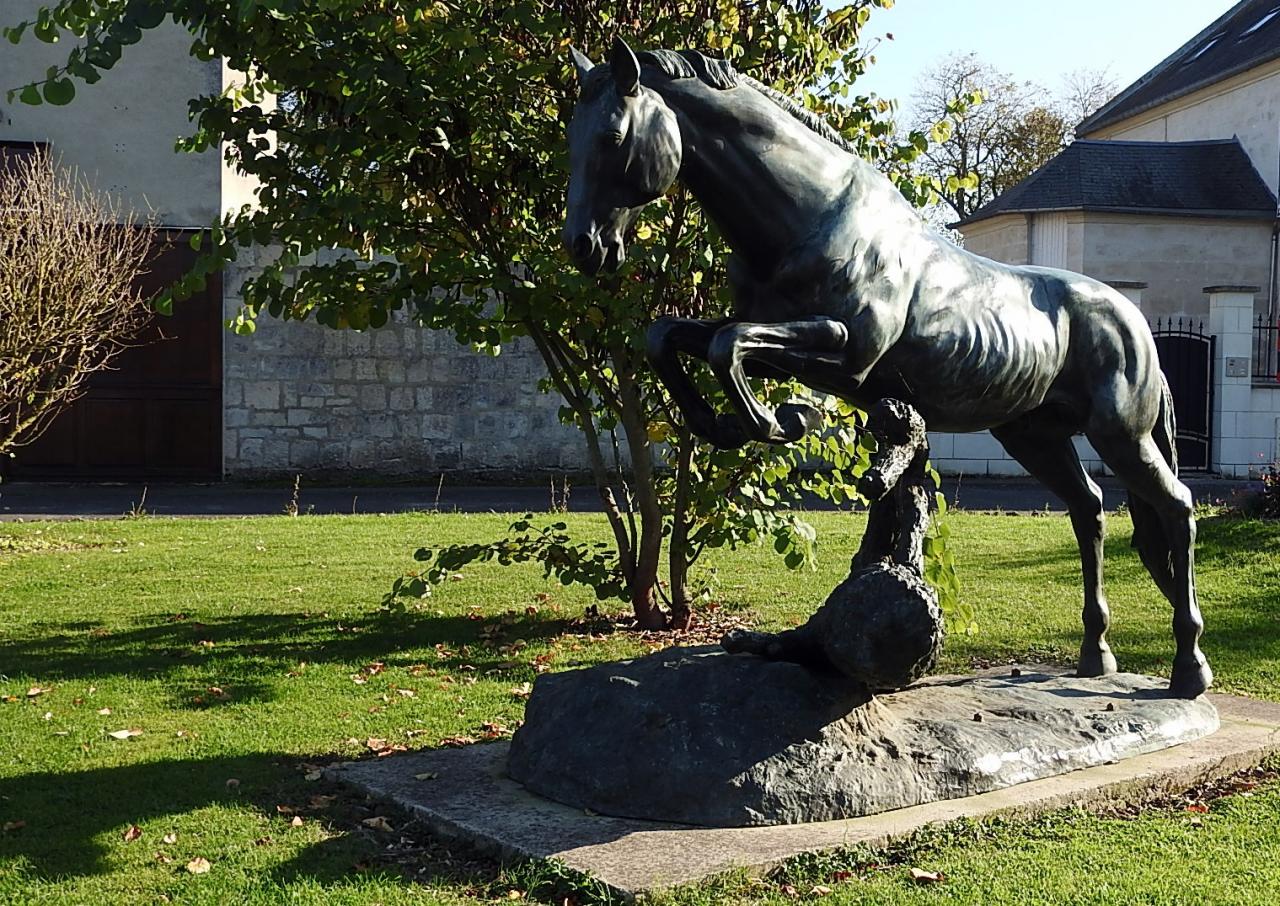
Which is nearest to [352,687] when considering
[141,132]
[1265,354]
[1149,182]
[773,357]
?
[773,357]

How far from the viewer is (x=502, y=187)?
320 inches

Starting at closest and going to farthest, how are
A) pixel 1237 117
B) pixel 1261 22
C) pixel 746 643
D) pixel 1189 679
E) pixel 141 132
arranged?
pixel 746 643, pixel 1189 679, pixel 141 132, pixel 1237 117, pixel 1261 22

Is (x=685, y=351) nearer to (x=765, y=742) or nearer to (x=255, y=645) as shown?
(x=765, y=742)

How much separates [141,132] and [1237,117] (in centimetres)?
2192

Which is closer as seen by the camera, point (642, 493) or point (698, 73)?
point (698, 73)

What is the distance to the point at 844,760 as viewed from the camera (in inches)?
184

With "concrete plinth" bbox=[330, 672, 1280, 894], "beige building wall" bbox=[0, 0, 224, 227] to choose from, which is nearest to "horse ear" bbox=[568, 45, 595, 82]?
"concrete plinth" bbox=[330, 672, 1280, 894]

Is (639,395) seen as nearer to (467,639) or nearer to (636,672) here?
(467,639)

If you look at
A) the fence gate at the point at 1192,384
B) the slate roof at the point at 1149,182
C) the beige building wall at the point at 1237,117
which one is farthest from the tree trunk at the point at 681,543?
the beige building wall at the point at 1237,117

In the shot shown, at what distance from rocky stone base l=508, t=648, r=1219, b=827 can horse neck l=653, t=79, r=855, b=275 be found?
1.49 m

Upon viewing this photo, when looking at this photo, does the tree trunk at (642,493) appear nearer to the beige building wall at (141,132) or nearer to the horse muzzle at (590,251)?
the horse muzzle at (590,251)

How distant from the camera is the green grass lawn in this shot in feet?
14.0

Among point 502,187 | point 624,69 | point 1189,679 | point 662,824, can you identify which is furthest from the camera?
point 502,187

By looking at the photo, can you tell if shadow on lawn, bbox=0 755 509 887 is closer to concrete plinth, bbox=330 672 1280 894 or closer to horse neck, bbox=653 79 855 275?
concrete plinth, bbox=330 672 1280 894
